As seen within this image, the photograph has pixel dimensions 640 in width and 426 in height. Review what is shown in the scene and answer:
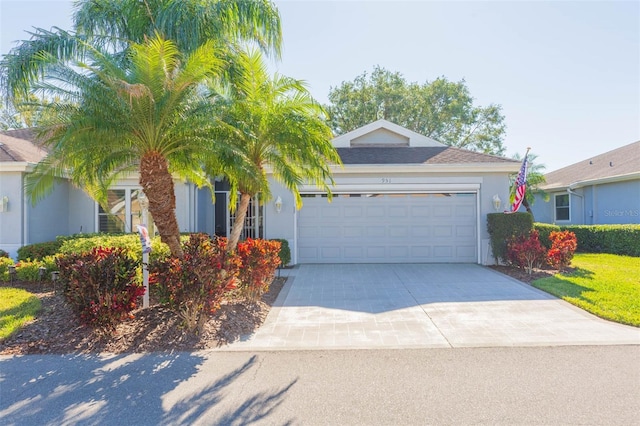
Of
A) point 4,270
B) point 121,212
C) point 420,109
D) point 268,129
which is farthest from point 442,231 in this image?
point 420,109

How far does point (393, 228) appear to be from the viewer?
12320 mm

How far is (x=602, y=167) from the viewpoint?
18.2 meters

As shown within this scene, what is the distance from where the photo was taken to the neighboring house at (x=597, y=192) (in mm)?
15203

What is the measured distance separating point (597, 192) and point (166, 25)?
60.5 ft

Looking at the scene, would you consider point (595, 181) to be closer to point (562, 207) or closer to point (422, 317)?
point (562, 207)

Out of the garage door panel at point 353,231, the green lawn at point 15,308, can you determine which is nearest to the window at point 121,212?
the green lawn at point 15,308

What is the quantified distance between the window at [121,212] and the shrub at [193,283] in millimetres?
8249

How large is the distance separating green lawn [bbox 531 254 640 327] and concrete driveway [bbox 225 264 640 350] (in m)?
0.27

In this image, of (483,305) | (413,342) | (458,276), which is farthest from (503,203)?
(413,342)

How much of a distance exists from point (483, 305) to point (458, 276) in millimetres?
2974

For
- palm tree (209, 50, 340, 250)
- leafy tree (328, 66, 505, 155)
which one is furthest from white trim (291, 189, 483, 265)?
leafy tree (328, 66, 505, 155)

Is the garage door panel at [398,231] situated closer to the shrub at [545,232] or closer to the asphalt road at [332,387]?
the shrub at [545,232]

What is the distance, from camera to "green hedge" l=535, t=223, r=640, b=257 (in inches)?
509

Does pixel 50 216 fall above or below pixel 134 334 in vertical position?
above
